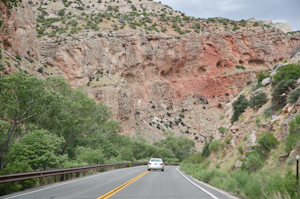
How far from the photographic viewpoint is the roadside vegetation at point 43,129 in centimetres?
1519

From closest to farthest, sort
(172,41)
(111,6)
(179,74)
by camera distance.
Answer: (172,41), (179,74), (111,6)

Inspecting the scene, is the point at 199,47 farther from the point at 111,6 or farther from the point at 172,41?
the point at 111,6

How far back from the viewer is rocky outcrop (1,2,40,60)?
120 feet

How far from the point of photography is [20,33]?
39125 mm

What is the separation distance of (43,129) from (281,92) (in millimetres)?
18351

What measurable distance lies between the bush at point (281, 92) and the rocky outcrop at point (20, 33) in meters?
35.7

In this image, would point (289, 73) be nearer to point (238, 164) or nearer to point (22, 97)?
point (238, 164)

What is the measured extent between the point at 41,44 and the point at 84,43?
401 inches

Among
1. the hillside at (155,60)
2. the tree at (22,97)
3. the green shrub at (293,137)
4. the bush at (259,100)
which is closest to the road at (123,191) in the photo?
the green shrub at (293,137)

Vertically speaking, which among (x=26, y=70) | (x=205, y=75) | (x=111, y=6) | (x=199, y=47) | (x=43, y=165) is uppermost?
(x=111, y=6)

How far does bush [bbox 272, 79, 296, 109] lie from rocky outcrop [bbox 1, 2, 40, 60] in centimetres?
3566

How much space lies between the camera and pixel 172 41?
7325 cm

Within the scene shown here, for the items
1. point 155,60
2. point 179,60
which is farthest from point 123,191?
point 179,60

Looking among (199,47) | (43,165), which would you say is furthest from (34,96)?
(199,47)
